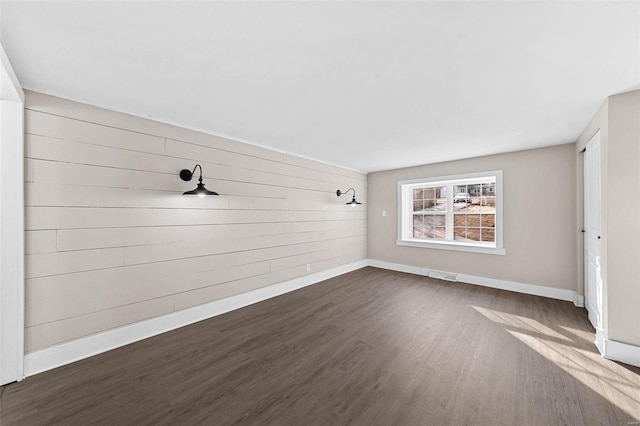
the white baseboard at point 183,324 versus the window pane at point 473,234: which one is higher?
the window pane at point 473,234

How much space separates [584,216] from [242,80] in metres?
4.74

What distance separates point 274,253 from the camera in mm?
3953

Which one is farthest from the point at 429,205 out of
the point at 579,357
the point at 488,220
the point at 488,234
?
the point at 579,357

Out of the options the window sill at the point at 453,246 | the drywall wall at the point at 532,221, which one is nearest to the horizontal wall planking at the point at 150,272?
the window sill at the point at 453,246

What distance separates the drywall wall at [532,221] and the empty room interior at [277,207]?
0.05m

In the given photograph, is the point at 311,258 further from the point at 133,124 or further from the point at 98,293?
the point at 133,124

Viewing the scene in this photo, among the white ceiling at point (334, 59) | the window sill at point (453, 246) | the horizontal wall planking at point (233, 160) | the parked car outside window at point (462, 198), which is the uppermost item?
the white ceiling at point (334, 59)

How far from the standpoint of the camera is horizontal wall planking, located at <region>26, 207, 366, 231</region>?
212cm

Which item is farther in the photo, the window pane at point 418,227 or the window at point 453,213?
the window pane at point 418,227

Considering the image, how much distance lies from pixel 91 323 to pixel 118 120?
2.05 meters

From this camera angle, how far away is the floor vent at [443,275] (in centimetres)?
470

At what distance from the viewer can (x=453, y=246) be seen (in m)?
4.77

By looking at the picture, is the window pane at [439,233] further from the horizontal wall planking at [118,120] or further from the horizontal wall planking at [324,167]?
the horizontal wall planking at [118,120]

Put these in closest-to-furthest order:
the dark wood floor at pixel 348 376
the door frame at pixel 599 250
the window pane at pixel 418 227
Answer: the dark wood floor at pixel 348 376 → the door frame at pixel 599 250 → the window pane at pixel 418 227
